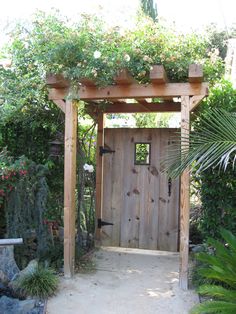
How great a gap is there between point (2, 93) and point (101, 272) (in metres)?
2.46

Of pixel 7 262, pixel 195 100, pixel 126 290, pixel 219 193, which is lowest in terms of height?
pixel 126 290

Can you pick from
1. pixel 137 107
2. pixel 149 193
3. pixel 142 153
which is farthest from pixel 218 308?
pixel 137 107

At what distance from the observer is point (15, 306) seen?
3.30 m

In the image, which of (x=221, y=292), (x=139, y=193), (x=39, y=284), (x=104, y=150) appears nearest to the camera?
(x=221, y=292)

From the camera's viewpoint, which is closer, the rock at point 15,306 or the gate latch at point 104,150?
the rock at point 15,306

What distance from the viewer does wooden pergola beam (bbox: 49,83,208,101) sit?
3.97m

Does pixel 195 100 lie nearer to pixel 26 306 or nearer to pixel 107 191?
pixel 107 191

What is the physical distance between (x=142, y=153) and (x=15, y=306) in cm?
287

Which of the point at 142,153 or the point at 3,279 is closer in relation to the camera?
the point at 3,279

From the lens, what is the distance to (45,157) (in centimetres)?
521

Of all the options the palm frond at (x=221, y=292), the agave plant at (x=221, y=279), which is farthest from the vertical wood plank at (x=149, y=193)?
the palm frond at (x=221, y=292)

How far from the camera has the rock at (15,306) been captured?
10.7 ft

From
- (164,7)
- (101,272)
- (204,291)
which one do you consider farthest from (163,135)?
(164,7)

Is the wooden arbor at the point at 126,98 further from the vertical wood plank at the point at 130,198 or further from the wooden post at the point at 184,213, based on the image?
the vertical wood plank at the point at 130,198
